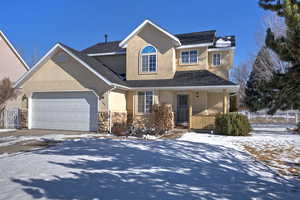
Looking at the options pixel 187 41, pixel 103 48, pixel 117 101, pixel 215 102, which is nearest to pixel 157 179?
pixel 117 101

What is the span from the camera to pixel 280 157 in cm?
791

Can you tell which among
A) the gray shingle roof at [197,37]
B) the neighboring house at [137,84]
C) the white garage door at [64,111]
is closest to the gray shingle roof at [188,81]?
the neighboring house at [137,84]

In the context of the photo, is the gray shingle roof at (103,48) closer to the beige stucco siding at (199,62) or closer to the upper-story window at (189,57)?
the beige stucco siding at (199,62)

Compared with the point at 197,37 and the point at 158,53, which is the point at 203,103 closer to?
the point at 158,53

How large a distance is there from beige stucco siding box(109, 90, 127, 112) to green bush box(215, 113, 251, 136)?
23.6 ft

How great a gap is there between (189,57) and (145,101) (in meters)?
5.09

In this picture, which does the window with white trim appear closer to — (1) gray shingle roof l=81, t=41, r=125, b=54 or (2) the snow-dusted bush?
(2) the snow-dusted bush

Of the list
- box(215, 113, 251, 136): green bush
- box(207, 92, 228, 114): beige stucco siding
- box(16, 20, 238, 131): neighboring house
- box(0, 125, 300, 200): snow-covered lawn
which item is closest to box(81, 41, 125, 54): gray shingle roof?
box(16, 20, 238, 131): neighboring house

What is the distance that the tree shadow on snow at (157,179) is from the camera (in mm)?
4367

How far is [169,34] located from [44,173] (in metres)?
13.4

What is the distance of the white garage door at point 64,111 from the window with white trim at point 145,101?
3.48 m

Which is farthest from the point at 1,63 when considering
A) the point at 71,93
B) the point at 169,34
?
Answer: the point at 169,34

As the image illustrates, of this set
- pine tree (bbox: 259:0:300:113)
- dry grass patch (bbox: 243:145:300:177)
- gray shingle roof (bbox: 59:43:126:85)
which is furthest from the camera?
gray shingle roof (bbox: 59:43:126:85)

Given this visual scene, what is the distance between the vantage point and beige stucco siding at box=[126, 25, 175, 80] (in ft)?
54.2
